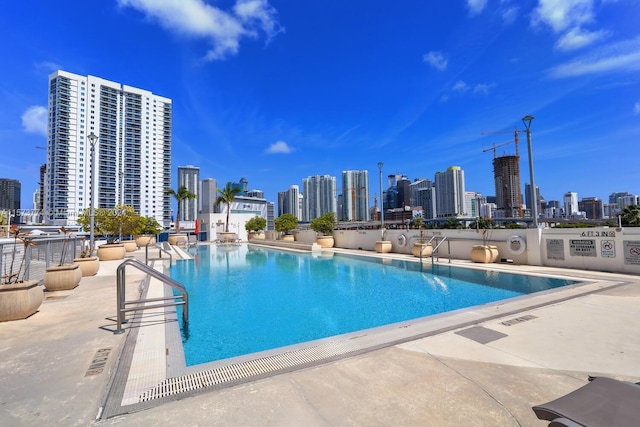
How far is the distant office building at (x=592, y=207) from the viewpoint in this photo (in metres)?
76.4

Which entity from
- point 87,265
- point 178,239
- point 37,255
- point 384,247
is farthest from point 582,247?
point 178,239

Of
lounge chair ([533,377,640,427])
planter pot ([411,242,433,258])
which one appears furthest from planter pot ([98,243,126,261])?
lounge chair ([533,377,640,427])

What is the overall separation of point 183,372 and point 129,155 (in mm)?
98773

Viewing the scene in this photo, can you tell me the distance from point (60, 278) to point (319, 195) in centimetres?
9143

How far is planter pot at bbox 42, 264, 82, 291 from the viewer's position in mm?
6738

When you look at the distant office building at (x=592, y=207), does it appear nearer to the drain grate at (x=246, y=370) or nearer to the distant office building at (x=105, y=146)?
the drain grate at (x=246, y=370)

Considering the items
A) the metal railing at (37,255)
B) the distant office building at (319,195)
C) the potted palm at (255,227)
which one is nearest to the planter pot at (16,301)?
the metal railing at (37,255)

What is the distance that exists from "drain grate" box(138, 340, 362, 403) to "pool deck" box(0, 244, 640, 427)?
17cm

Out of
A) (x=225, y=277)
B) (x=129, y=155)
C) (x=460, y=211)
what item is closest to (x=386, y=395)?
(x=225, y=277)

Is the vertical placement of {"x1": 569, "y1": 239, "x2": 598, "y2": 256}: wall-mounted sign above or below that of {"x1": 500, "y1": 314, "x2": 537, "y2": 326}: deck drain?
above

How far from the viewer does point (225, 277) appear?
35.6 ft

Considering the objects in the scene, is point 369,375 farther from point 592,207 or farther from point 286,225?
point 592,207

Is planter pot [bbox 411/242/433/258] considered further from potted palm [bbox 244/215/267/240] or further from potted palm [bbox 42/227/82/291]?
potted palm [bbox 244/215/267/240]

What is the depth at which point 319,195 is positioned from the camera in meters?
97.8
